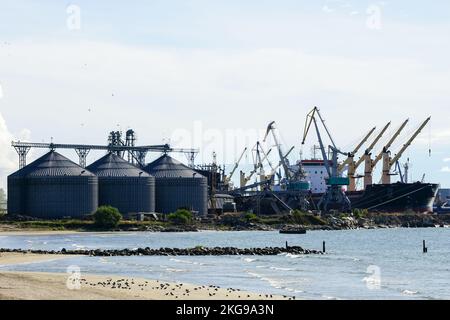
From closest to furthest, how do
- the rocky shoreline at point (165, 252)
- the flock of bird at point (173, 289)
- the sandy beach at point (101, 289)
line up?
the sandy beach at point (101, 289) → the flock of bird at point (173, 289) → the rocky shoreline at point (165, 252)

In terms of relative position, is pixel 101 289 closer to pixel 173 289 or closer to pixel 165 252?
pixel 173 289

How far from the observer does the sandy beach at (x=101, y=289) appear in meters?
56.3

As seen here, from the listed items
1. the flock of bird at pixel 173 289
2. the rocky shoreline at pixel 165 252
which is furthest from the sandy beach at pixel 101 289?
the rocky shoreline at pixel 165 252

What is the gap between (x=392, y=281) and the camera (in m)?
80.3

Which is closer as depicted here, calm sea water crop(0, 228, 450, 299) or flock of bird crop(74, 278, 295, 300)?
flock of bird crop(74, 278, 295, 300)

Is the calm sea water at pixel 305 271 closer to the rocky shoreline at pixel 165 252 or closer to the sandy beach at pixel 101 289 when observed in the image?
the sandy beach at pixel 101 289

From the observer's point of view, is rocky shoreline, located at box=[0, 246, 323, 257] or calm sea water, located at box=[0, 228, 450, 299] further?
rocky shoreline, located at box=[0, 246, 323, 257]

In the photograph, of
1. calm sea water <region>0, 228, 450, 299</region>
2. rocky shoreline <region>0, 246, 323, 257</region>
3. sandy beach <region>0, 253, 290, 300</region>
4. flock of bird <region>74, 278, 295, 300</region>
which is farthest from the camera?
rocky shoreline <region>0, 246, 323, 257</region>

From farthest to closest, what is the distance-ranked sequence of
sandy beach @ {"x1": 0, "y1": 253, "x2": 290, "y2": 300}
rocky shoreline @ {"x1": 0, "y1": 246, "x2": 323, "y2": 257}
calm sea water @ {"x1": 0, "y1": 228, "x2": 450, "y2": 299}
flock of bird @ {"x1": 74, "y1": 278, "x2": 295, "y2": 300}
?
rocky shoreline @ {"x1": 0, "y1": 246, "x2": 323, "y2": 257}
calm sea water @ {"x1": 0, "y1": 228, "x2": 450, "y2": 299}
flock of bird @ {"x1": 74, "y1": 278, "x2": 295, "y2": 300}
sandy beach @ {"x1": 0, "y1": 253, "x2": 290, "y2": 300}

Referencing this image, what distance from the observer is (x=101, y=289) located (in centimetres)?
6247

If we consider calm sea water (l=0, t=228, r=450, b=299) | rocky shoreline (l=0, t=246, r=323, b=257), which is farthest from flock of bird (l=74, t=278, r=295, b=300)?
rocky shoreline (l=0, t=246, r=323, b=257)

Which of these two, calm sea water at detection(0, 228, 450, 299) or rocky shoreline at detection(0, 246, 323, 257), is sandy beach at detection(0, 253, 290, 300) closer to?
calm sea water at detection(0, 228, 450, 299)

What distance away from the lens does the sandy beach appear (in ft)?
185

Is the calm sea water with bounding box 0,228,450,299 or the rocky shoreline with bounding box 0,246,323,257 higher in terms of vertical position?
the rocky shoreline with bounding box 0,246,323,257
